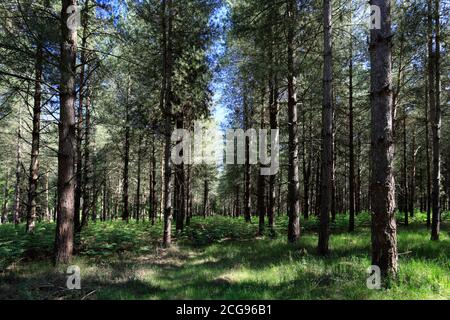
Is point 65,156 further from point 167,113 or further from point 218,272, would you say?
point 218,272

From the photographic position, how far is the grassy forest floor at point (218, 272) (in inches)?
177

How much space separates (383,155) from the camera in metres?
4.59

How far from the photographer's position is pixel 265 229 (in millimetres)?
13594

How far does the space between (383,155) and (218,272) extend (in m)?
4.41

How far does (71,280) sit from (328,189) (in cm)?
644

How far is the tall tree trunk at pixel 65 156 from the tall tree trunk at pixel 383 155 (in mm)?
6740

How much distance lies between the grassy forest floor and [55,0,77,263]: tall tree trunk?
71 cm

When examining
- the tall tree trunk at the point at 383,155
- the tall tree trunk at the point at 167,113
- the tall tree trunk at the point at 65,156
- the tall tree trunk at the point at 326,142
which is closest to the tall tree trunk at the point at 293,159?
the tall tree trunk at the point at 326,142

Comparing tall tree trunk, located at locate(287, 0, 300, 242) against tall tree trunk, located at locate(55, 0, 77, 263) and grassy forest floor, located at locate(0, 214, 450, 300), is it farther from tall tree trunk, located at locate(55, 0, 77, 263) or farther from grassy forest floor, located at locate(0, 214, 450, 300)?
tall tree trunk, located at locate(55, 0, 77, 263)

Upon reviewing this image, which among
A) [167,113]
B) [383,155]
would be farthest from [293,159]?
[383,155]

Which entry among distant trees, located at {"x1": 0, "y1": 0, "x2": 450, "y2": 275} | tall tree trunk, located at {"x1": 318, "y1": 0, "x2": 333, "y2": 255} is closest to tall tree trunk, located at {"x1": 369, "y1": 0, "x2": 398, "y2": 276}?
distant trees, located at {"x1": 0, "y1": 0, "x2": 450, "y2": 275}
